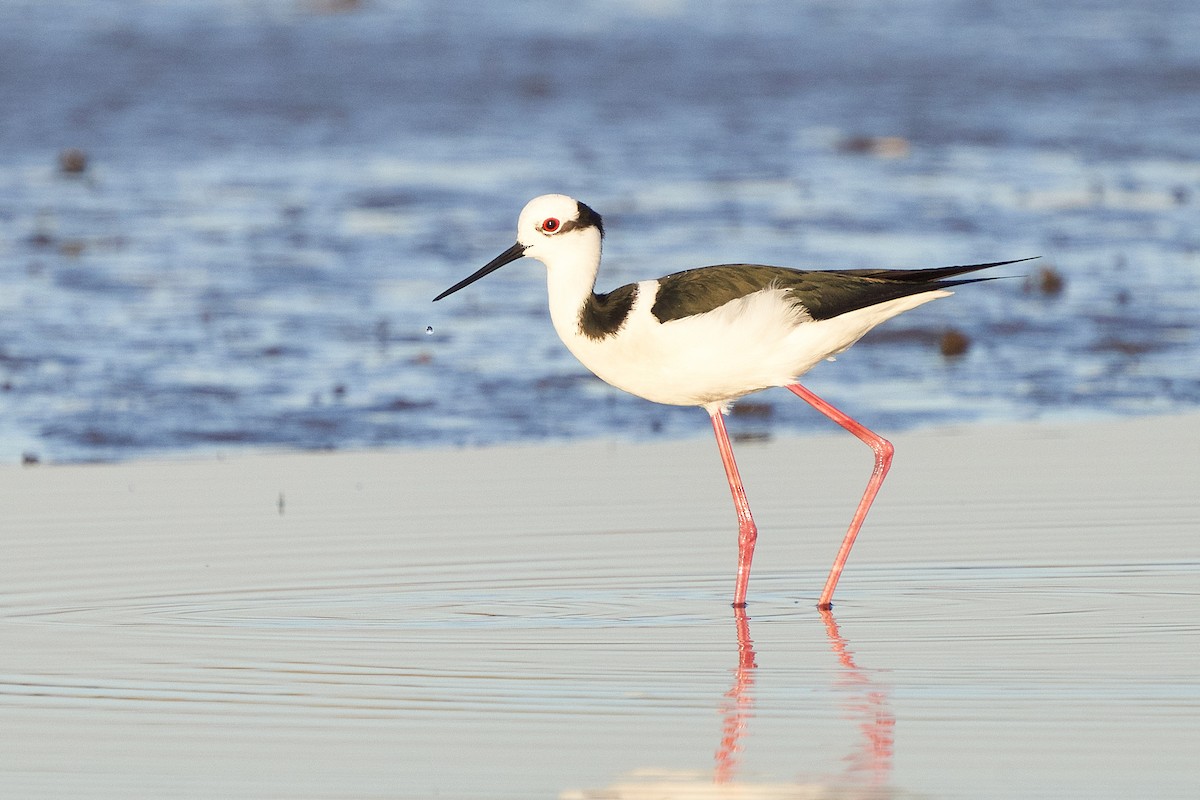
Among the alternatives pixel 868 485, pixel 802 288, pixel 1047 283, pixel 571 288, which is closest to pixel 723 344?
pixel 802 288

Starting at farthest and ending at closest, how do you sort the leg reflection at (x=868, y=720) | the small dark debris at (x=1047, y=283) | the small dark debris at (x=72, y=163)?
the small dark debris at (x=72, y=163) < the small dark debris at (x=1047, y=283) < the leg reflection at (x=868, y=720)

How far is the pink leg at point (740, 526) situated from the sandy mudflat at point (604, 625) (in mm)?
80

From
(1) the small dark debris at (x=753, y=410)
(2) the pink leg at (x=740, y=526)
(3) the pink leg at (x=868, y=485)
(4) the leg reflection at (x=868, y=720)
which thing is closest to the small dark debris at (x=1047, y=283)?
(1) the small dark debris at (x=753, y=410)

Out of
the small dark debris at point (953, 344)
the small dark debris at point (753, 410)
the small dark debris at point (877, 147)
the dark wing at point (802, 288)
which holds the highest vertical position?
the small dark debris at point (877, 147)

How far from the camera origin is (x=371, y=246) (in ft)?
47.2

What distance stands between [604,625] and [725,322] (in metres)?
1.21

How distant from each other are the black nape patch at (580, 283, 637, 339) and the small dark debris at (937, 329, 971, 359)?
4.28 m

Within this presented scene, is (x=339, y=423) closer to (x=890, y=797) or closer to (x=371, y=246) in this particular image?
(x=371, y=246)

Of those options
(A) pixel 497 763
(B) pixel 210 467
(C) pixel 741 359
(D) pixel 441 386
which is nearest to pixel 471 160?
(D) pixel 441 386

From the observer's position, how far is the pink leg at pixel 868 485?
6.60 meters

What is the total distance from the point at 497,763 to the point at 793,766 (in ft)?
2.08

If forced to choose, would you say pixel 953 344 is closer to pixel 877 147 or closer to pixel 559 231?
pixel 559 231

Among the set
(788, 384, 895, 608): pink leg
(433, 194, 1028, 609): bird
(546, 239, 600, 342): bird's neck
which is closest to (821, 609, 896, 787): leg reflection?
(788, 384, 895, 608): pink leg

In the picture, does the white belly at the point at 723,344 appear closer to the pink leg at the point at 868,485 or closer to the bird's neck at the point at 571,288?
the bird's neck at the point at 571,288
